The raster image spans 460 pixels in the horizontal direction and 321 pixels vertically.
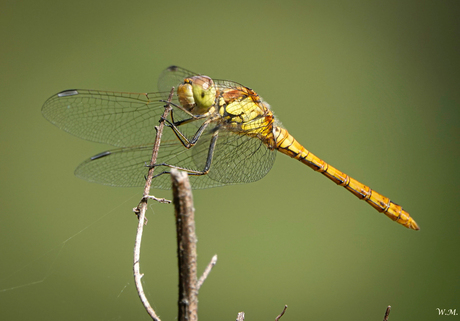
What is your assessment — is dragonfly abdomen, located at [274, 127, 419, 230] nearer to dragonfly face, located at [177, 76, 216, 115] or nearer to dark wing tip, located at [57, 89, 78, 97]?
dragonfly face, located at [177, 76, 216, 115]

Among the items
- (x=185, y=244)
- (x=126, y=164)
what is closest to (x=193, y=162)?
(x=126, y=164)

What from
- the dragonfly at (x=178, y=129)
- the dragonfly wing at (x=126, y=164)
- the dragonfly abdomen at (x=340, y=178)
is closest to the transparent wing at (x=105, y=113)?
the dragonfly at (x=178, y=129)

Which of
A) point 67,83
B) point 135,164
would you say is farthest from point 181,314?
point 67,83

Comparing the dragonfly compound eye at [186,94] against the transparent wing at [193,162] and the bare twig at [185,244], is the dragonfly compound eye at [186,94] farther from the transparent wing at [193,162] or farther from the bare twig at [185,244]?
the bare twig at [185,244]

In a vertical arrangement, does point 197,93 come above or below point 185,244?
above

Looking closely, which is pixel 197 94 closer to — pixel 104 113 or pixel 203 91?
pixel 203 91

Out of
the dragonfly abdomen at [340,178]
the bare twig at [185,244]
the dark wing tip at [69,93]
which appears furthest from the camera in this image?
the dragonfly abdomen at [340,178]
